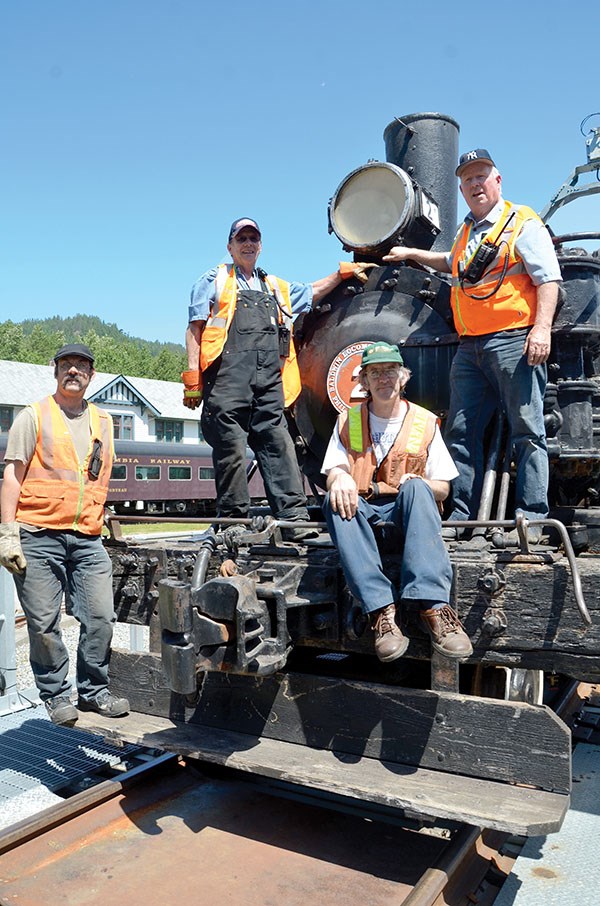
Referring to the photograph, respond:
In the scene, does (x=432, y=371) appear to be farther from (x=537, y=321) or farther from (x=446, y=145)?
(x=446, y=145)

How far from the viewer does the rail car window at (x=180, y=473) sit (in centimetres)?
2366

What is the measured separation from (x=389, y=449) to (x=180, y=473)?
21124 mm

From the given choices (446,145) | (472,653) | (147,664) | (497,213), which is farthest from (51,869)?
(446,145)

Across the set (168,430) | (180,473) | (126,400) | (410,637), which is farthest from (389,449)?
(168,430)

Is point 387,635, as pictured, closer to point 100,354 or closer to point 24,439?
point 24,439

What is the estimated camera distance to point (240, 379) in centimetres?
417

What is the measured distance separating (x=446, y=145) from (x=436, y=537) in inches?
129

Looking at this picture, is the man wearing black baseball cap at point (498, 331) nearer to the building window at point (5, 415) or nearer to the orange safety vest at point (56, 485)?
the orange safety vest at point (56, 485)

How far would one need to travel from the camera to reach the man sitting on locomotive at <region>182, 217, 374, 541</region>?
164 inches

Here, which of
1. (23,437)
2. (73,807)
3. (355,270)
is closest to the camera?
(73,807)

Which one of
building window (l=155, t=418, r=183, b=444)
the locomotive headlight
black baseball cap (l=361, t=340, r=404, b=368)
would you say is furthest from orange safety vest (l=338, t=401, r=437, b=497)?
building window (l=155, t=418, r=183, b=444)

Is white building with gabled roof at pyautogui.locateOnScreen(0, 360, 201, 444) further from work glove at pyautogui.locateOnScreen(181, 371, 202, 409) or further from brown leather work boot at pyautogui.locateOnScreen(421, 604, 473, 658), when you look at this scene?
brown leather work boot at pyautogui.locateOnScreen(421, 604, 473, 658)

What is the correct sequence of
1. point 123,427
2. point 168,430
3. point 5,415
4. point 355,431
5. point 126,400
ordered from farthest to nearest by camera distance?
point 168,430 → point 126,400 → point 123,427 → point 5,415 → point 355,431

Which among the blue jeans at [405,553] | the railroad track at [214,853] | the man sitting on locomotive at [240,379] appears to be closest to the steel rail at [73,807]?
the railroad track at [214,853]
